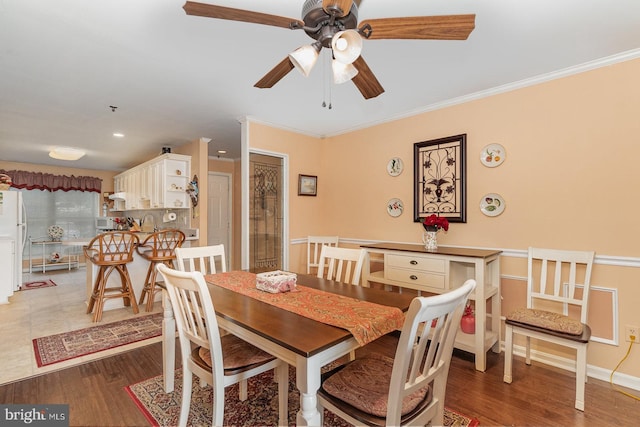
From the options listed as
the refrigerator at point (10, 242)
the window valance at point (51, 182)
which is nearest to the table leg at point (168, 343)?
the refrigerator at point (10, 242)

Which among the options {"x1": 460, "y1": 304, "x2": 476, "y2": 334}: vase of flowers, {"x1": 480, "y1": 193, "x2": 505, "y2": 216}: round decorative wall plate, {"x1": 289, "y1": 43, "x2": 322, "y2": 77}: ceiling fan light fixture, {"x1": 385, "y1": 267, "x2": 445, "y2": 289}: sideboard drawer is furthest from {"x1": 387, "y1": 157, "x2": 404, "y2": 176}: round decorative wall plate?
{"x1": 289, "y1": 43, "x2": 322, "y2": 77}: ceiling fan light fixture

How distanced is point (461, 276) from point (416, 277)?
1.76 ft

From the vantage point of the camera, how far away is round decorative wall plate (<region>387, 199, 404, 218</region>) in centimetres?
340

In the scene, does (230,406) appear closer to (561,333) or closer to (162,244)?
(561,333)

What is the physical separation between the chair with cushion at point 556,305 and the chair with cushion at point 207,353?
5.69 feet

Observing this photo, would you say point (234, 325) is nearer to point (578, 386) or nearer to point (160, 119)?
point (578, 386)

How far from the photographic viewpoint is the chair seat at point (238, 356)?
1.55 meters

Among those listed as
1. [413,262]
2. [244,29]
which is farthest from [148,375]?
[244,29]

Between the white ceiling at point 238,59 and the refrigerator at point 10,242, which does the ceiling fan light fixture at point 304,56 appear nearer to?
the white ceiling at point 238,59

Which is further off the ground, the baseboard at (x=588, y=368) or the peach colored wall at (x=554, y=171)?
the peach colored wall at (x=554, y=171)

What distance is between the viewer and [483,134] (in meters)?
2.79

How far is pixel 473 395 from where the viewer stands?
203cm

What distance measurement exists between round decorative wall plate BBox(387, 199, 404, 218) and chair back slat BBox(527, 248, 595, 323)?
1301 mm

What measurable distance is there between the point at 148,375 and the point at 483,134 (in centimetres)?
347
